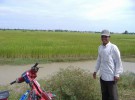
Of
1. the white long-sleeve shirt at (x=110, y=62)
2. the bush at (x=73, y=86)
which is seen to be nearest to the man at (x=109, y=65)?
the white long-sleeve shirt at (x=110, y=62)

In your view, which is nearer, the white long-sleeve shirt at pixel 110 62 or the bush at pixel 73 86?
the white long-sleeve shirt at pixel 110 62

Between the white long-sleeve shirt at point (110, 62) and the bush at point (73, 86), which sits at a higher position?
the white long-sleeve shirt at point (110, 62)

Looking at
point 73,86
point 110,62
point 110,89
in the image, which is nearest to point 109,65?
point 110,62

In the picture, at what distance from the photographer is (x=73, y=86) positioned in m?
5.95

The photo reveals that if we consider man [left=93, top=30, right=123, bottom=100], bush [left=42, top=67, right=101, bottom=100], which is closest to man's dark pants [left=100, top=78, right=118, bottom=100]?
man [left=93, top=30, right=123, bottom=100]

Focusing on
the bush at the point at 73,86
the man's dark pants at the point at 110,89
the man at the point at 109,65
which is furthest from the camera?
the bush at the point at 73,86

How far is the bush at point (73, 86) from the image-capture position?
19.3 feet

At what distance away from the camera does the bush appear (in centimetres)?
587

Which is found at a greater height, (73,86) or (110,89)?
(110,89)

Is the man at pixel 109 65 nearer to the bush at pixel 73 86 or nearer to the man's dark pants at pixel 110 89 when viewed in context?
the man's dark pants at pixel 110 89

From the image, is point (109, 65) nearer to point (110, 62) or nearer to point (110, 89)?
point (110, 62)

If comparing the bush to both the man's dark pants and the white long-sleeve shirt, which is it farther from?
the white long-sleeve shirt

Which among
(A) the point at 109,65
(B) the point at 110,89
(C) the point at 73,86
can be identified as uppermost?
(A) the point at 109,65

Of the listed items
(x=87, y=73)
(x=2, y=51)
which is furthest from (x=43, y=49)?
(x=87, y=73)
